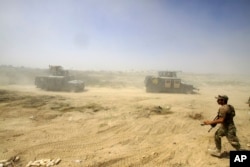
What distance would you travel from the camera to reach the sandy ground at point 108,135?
6250 millimetres

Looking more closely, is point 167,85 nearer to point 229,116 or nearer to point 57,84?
point 57,84

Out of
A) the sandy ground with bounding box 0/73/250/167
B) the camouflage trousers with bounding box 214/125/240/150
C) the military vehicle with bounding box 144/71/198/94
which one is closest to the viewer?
the camouflage trousers with bounding box 214/125/240/150

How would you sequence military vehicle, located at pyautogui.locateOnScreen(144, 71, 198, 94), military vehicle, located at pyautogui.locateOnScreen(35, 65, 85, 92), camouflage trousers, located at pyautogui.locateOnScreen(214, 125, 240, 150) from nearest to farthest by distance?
1. camouflage trousers, located at pyautogui.locateOnScreen(214, 125, 240, 150)
2. military vehicle, located at pyautogui.locateOnScreen(35, 65, 85, 92)
3. military vehicle, located at pyautogui.locateOnScreen(144, 71, 198, 94)

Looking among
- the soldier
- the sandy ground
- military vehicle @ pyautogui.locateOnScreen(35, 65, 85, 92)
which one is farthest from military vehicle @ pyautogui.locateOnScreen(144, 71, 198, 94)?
the soldier

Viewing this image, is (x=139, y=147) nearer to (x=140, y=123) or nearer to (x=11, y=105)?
(x=140, y=123)

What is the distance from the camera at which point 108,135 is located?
26.9ft

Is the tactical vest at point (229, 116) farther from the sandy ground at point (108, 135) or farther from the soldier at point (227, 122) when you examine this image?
the sandy ground at point (108, 135)

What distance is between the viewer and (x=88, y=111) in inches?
450

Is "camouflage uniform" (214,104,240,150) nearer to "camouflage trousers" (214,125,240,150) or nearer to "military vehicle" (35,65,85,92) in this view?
"camouflage trousers" (214,125,240,150)

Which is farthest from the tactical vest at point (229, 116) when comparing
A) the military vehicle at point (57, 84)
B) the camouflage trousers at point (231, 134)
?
the military vehicle at point (57, 84)

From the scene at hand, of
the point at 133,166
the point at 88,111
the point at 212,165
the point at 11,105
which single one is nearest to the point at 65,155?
the point at 133,166

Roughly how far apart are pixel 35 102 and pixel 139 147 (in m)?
8.04

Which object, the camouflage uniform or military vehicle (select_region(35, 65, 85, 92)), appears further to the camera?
military vehicle (select_region(35, 65, 85, 92))

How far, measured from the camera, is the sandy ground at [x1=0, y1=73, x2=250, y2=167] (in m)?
6.25
